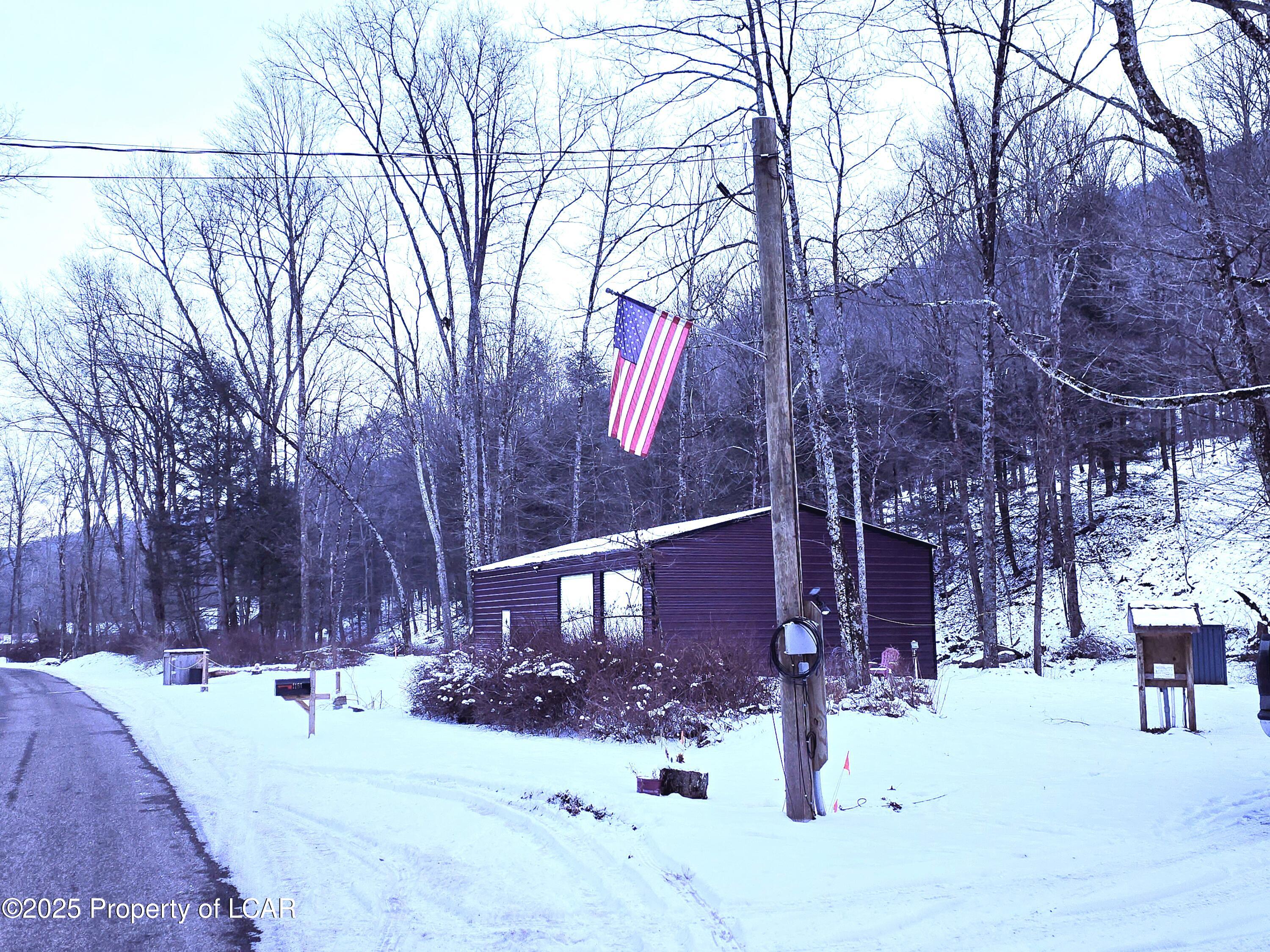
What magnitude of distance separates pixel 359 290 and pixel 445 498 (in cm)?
1268

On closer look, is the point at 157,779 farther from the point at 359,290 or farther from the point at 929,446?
the point at 929,446

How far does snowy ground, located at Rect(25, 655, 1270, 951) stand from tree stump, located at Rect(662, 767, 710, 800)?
160 mm

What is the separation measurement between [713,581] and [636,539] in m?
3.09

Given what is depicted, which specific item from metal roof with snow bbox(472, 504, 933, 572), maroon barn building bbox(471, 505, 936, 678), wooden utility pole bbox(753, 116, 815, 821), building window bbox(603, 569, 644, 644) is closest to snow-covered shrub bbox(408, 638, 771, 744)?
wooden utility pole bbox(753, 116, 815, 821)

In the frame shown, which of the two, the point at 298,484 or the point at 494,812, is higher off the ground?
the point at 298,484

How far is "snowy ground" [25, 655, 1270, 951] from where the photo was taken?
4727 millimetres

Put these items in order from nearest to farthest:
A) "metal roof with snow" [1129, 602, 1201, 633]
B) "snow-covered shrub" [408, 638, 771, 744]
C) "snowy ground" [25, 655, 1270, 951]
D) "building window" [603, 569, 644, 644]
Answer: "snowy ground" [25, 655, 1270, 951], "snow-covered shrub" [408, 638, 771, 744], "metal roof with snow" [1129, 602, 1201, 633], "building window" [603, 569, 644, 644]

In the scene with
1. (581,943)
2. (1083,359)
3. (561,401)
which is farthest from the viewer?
(561,401)

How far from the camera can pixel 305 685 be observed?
1212 cm

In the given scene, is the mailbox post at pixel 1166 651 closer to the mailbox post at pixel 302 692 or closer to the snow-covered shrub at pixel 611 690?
the snow-covered shrub at pixel 611 690

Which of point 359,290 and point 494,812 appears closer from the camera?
point 494,812

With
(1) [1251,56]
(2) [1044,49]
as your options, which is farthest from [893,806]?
(1) [1251,56]

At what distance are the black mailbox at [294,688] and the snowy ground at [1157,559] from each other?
756 inches

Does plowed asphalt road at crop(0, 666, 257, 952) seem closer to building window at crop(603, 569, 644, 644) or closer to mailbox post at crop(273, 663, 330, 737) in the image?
mailbox post at crop(273, 663, 330, 737)
